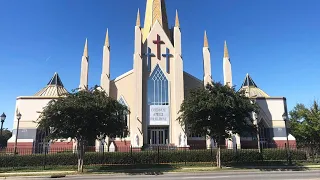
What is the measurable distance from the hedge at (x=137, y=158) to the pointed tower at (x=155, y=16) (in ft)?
87.0

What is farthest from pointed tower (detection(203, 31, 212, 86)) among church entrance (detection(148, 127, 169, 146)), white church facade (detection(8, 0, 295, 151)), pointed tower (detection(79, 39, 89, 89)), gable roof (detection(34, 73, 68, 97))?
gable roof (detection(34, 73, 68, 97))

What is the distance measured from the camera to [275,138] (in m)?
45.5

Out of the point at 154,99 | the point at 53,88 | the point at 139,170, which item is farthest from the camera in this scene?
the point at 53,88

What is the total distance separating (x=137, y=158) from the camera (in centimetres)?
2730

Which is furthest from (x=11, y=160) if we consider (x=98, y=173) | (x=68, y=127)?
(x=98, y=173)

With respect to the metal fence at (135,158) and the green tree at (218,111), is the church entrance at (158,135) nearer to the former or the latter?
the metal fence at (135,158)

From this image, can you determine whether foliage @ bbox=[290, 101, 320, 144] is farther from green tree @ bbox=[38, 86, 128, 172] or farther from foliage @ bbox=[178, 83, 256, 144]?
green tree @ bbox=[38, 86, 128, 172]

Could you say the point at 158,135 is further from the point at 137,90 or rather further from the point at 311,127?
the point at 311,127

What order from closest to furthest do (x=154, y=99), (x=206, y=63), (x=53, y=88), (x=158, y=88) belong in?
(x=154, y=99) → (x=158, y=88) → (x=206, y=63) → (x=53, y=88)

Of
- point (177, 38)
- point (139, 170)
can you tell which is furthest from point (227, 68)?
point (139, 170)

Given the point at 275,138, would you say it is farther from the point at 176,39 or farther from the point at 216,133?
the point at 216,133

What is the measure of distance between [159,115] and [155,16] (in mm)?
17959

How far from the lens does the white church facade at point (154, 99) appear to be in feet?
137

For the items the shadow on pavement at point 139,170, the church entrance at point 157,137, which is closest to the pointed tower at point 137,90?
the church entrance at point 157,137
